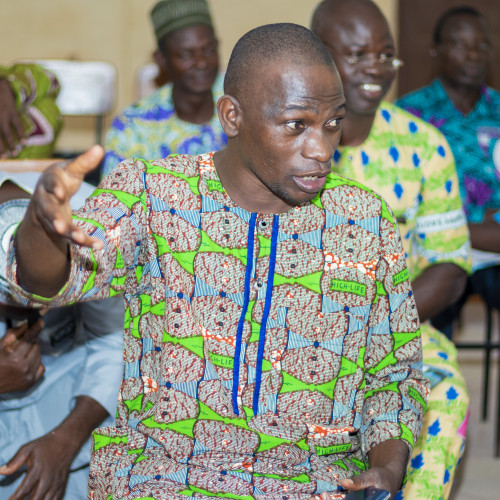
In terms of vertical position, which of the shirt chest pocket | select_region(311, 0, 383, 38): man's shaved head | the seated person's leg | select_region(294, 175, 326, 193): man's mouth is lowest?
the seated person's leg

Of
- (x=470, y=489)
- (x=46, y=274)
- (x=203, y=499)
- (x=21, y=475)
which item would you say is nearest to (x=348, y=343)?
(x=203, y=499)

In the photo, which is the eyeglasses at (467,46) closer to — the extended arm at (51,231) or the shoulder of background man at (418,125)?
the shoulder of background man at (418,125)

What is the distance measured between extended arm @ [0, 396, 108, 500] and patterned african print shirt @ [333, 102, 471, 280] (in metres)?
1.17

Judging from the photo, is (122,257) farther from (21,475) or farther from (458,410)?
(458,410)

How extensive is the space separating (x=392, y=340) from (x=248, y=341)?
327 millimetres

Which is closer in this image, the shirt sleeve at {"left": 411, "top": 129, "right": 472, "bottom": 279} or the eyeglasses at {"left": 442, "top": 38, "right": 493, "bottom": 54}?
the shirt sleeve at {"left": 411, "top": 129, "right": 472, "bottom": 279}

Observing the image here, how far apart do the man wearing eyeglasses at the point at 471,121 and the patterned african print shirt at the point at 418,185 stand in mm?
606

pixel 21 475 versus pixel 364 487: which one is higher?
pixel 364 487

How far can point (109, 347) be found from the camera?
7.64ft

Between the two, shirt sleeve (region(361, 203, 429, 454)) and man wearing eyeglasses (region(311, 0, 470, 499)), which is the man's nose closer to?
shirt sleeve (region(361, 203, 429, 454))

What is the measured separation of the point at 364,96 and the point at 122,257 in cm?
131

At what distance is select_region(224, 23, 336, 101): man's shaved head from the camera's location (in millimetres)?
1663

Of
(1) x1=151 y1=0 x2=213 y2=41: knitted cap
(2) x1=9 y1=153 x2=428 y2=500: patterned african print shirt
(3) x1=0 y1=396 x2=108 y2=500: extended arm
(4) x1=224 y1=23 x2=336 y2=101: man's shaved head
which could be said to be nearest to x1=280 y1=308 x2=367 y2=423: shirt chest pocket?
(2) x1=9 y1=153 x2=428 y2=500: patterned african print shirt

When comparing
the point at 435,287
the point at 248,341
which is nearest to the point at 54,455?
the point at 248,341
